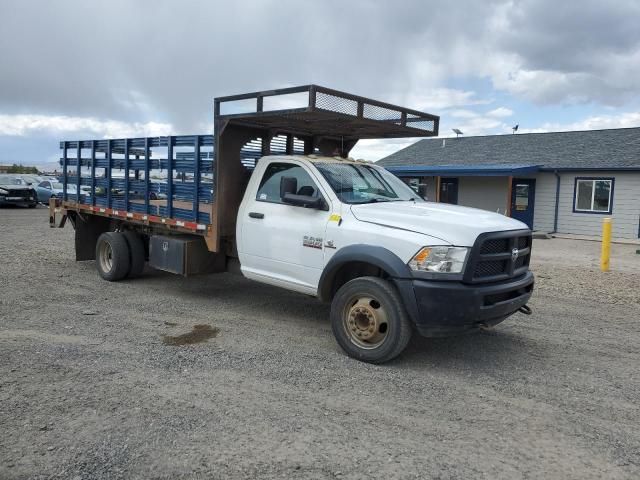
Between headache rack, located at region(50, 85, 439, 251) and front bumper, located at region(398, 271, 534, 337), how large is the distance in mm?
2128

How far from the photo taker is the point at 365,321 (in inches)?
216

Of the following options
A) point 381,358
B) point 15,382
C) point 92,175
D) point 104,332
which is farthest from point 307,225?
point 92,175

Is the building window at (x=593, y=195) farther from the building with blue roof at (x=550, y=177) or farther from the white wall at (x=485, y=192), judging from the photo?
the white wall at (x=485, y=192)

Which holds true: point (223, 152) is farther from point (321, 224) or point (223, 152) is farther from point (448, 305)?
point (448, 305)

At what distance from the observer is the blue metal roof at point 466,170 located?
20.3 metres

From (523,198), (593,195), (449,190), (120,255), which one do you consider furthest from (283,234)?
(449,190)

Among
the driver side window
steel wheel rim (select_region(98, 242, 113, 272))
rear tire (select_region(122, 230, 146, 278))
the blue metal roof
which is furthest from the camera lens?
the blue metal roof

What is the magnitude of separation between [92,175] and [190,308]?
3472 mm

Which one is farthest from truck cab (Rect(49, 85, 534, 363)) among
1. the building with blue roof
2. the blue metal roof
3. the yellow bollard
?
the blue metal roof

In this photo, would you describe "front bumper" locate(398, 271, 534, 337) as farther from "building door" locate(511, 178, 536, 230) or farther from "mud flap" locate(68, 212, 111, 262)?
"building door" locate(511, 178, 536, 230)

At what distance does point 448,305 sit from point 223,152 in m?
3.64

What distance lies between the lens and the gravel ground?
357 cm

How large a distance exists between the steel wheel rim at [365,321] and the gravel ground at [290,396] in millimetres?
246

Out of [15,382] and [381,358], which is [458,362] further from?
[15,382]
